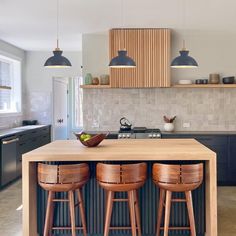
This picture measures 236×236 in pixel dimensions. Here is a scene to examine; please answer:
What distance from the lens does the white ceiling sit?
4.59m

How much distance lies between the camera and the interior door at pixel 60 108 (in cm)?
878

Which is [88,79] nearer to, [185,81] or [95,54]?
[95,54]

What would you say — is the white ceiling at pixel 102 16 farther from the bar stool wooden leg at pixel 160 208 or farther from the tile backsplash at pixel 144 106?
the bar stool wooden leg at pixel 160 208

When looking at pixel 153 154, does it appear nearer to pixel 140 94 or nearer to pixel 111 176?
pixel 111 176

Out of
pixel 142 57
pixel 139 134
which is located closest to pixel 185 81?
pixel 142 57

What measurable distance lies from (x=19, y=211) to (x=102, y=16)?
299cm

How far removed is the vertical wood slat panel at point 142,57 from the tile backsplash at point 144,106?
396 millimetres

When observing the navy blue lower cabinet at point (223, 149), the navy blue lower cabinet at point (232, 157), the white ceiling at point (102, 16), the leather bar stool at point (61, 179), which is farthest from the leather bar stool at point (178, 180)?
the navy blue lower cabinet at point (232, 157)

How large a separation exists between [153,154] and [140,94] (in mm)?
3404

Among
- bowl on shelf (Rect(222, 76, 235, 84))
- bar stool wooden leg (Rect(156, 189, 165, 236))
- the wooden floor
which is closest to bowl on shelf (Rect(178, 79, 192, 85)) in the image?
bowl on shelf (Rect(222, 76, 235, 84))

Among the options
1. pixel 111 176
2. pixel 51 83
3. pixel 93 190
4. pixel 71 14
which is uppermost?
pixel 71 14

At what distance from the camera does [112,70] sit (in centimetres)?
628

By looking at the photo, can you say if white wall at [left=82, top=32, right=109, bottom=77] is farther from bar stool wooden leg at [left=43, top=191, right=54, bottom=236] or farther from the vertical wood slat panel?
bar stool wooden leg at [left=43, top=191, right=54, bottom=236]

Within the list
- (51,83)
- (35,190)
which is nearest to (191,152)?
(35,190)
